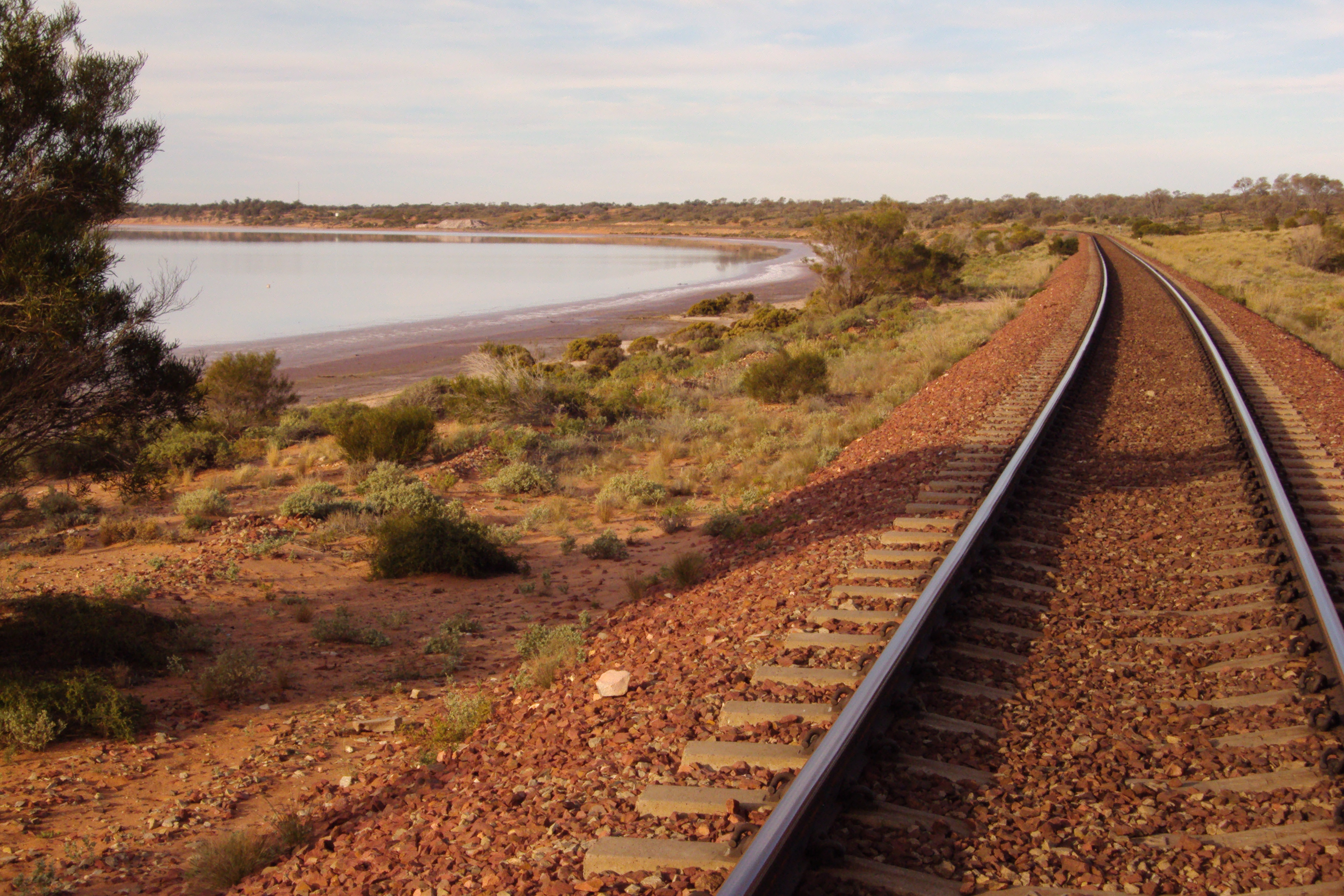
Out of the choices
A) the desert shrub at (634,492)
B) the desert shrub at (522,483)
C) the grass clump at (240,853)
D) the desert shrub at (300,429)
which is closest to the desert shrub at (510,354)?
the desert shrub at (300,429)

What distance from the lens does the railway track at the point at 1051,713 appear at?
3430mm

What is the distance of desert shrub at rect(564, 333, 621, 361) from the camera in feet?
102

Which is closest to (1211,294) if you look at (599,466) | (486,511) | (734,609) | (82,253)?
(599,466)

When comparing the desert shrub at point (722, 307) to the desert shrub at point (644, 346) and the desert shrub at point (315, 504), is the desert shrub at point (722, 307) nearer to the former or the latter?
the desert shrub at point (644, 346)

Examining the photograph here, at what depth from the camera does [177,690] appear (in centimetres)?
727

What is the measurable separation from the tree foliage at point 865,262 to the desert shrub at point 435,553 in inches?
1100

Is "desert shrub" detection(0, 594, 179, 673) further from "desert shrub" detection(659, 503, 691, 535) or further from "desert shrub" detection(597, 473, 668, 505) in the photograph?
"desert shrub" detection(597, 473, 668, 505)

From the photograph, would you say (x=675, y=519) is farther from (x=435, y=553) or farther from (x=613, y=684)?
(x=613, y=684)

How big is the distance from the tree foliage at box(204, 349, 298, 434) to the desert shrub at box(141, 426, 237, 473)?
2.62 m

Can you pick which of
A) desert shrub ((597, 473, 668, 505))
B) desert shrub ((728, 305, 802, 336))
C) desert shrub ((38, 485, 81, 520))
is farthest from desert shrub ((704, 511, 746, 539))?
desert shrub ((728, 305, 802, 336))

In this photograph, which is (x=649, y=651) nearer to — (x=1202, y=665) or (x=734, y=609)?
(x=734, y=609)

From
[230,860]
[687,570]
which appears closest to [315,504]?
[687,570]

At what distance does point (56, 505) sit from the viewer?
12.4m

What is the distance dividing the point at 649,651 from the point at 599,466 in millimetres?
8594
